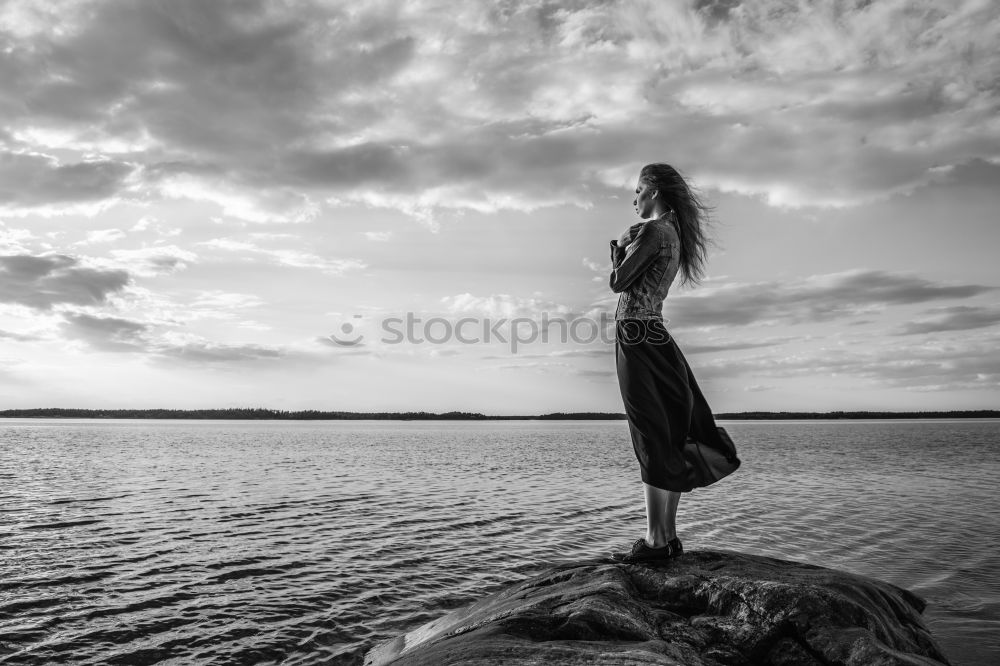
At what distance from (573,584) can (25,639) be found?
264 inches

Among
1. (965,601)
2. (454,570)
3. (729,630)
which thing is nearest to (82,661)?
(454,570)

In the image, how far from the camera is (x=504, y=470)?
29953 mm

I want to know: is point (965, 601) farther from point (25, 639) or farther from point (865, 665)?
point (25, 639)

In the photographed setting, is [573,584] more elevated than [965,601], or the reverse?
[573,584]

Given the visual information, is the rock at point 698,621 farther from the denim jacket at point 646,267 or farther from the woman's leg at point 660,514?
the denim jacket at point 646,267

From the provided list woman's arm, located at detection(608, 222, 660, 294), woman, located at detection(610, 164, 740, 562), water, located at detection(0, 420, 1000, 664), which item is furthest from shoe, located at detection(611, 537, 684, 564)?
water, located at detection(0, 420, 1000, 664)

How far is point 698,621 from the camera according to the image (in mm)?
5184

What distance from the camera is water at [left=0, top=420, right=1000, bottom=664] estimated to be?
769 centimetres

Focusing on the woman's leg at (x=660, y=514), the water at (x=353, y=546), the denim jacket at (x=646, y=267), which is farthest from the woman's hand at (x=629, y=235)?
the water at (x=353, y=546)

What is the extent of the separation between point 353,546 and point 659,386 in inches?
343

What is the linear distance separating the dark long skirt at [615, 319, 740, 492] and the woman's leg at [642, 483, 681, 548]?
13 centimetres

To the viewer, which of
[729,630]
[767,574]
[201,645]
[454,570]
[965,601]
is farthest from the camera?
[454,570]

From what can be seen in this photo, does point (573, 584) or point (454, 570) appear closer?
point (573, 584)

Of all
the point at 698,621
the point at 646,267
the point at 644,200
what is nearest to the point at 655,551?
the point at 698,621
